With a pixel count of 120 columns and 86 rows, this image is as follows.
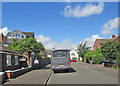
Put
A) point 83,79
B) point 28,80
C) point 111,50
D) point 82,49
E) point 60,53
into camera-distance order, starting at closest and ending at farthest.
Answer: point 28,80, point 83,79, point 60,53, point 111,50, point 82,49

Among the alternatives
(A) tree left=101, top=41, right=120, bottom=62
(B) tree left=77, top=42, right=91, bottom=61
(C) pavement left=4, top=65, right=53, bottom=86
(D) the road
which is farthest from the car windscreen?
(B) tree left=77, top=42, right=91, bottom=61

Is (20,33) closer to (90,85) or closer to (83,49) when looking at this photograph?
(83,49)

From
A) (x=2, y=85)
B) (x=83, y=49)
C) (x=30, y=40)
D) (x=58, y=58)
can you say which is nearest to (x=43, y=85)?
(x=2, y=85)

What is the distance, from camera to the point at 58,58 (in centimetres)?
1919

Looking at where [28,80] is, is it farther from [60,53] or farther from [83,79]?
[60,53]

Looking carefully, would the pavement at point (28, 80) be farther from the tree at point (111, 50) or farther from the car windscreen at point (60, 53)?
the tree at point (111, 50)

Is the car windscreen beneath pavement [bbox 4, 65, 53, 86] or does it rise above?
above

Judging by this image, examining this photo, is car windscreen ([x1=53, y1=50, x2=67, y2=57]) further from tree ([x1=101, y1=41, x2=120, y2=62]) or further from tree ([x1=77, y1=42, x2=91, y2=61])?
tree ([x1=77, y1=42, x2=91, y2=61])

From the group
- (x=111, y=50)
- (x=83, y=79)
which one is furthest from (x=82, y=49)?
(x=83, y=79)

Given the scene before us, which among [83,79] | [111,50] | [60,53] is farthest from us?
[111,50]

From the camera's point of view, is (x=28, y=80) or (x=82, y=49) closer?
(x=28, y=80)

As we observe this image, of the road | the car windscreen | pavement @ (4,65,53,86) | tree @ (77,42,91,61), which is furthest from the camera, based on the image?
tree @ (77,42,91,61)

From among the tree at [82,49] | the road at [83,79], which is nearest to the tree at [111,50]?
the road at [83,79]

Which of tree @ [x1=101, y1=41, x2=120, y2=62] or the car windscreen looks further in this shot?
tree @ [x1=101, y1=41, x2=120, y2=62]
